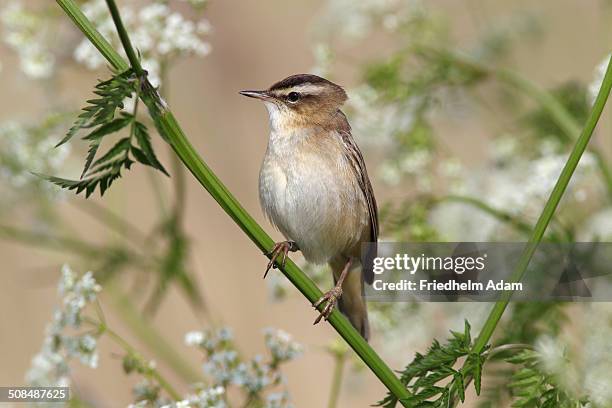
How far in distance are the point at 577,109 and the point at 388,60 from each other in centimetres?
83

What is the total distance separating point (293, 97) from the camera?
3.24m

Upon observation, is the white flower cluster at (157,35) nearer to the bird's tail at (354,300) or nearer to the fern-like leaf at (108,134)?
the bird's tail at (354,300)

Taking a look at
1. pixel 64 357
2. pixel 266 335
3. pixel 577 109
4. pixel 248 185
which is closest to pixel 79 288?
pixel 64 357

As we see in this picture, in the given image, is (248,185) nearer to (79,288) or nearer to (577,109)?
(577,109)

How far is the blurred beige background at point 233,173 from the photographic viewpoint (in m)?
6.40

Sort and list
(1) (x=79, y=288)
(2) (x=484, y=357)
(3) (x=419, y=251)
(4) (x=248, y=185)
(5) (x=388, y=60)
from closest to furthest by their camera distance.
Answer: (2) (x=484, y=357) → (1) (x=79, y=288) → (3) (x=419, y=251) → (5) (x=388, y=60) → (4) (x=248, y=185)

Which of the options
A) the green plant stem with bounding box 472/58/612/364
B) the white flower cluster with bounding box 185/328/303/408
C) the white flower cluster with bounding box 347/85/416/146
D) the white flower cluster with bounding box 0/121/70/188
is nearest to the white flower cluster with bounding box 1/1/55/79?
the white flower cluster with bounding box 0/121/70/188

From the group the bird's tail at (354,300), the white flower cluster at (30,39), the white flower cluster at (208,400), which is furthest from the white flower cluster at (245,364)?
the white flower cluster at (30,39)

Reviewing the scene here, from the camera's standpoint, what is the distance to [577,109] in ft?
11.2

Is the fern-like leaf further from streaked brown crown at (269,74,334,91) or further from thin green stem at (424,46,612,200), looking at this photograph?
thin green stem at (424,46,612,200)

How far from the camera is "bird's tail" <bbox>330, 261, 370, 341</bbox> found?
3.21m

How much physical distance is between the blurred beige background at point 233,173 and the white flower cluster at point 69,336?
285 cm

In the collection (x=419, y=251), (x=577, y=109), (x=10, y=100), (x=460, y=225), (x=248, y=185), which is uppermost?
(x=248, y=185)

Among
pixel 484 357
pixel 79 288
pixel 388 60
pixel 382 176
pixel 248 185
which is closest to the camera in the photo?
pixel 484 357
